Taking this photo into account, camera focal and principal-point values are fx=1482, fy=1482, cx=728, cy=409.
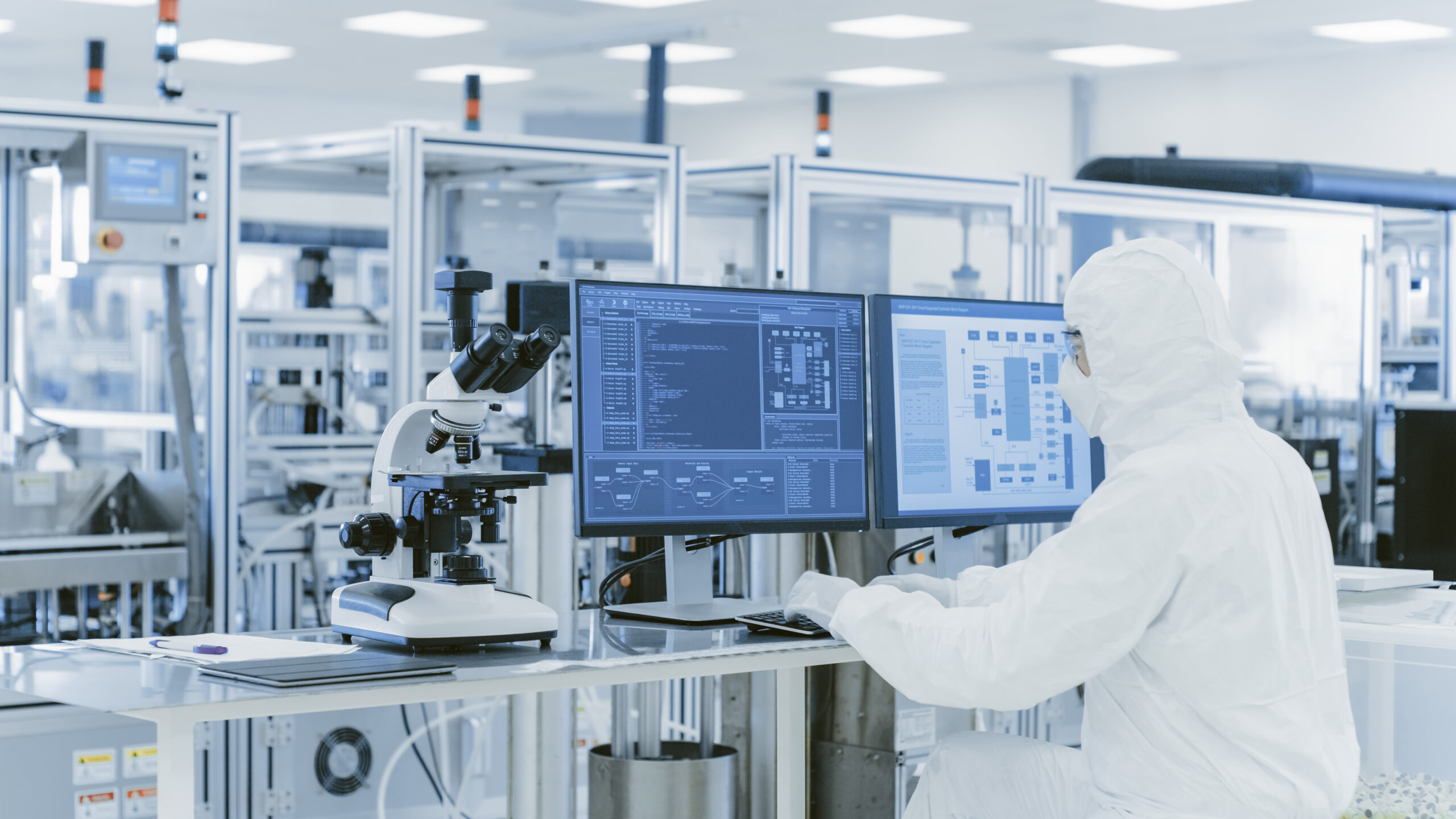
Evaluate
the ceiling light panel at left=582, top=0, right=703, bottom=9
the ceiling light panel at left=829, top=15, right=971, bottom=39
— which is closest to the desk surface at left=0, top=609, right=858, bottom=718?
the ceiling light panel at left=582, top=0, right=703, bottom=9

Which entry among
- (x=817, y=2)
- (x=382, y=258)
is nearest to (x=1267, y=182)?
(x=817, y=2)

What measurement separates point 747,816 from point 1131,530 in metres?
1.17

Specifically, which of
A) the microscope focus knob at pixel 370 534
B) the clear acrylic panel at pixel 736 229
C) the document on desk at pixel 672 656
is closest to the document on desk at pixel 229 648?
the microscope focus knob at pixel 370 534

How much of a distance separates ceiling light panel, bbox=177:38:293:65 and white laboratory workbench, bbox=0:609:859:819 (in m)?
7.76

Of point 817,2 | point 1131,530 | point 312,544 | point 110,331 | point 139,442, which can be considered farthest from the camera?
point 110,331

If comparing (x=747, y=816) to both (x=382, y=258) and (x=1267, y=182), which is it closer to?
(x=1267, y=182)

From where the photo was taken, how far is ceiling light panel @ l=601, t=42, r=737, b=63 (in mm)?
9133

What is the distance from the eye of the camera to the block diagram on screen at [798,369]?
2045 mm

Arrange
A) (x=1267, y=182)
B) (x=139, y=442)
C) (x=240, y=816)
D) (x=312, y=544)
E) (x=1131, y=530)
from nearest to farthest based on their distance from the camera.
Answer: (x=1131, y=530) < (x=240, y=816) < (x=312, y=544) < (x=139, y=442) < (x=1267, y=182)

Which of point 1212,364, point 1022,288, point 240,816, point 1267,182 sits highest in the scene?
point 1267,182

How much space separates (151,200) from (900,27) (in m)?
6.13

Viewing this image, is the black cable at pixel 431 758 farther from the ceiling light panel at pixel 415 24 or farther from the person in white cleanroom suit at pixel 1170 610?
the ceiling light panel at pixel 415 24

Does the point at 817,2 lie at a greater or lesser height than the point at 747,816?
greater

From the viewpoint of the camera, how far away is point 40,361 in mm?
7215
